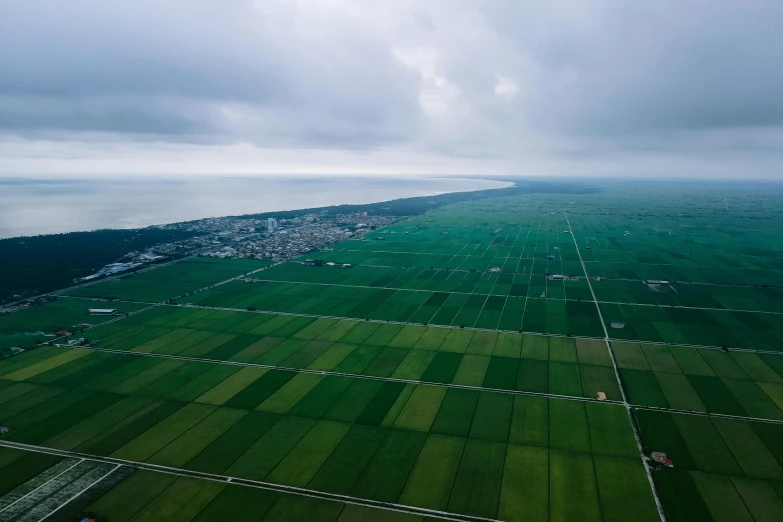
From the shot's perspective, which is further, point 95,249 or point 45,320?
point 95,249

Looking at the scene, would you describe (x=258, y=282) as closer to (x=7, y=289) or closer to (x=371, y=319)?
(x=371, y=319)

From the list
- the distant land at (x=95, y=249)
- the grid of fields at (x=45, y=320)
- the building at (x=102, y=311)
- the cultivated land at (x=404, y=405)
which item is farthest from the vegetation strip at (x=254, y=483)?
the distant land at (x=95, y=249)

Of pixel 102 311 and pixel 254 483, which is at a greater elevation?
pixel 102 311

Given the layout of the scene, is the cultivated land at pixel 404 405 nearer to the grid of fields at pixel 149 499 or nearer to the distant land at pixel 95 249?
the grid of fields at pixel 149 499

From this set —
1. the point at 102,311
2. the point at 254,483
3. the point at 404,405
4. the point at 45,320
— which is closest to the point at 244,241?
the point at 102,311

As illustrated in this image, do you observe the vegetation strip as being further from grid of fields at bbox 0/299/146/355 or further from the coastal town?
the coastal town

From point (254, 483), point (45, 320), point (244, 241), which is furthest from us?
point (244, 241)

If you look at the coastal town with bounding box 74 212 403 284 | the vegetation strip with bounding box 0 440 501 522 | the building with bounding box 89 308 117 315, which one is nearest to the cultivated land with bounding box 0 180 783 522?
the vegetation strip with bounding box 0 440 501 522

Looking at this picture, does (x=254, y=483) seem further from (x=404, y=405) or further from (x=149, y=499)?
(x=404, y=405)

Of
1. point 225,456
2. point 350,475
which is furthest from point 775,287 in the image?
point 225,456
